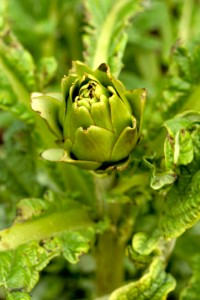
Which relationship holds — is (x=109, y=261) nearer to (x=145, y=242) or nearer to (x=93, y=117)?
(x=145, y=242)

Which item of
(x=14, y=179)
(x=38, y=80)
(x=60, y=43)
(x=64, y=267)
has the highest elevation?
(x=38, y=80)

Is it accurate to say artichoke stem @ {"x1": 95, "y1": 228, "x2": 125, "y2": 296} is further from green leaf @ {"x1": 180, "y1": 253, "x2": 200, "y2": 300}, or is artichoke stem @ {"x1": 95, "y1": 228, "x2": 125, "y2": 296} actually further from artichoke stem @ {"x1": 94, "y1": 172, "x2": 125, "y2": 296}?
green leaf @ {"x1": 180, "y1": 253, "x2": 200, "y2": 300}

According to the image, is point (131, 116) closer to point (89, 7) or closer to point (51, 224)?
point (51, 224)

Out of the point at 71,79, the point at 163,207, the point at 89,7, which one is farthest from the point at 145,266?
the point at 89,7

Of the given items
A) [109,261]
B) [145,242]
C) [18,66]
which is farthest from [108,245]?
[18,66]

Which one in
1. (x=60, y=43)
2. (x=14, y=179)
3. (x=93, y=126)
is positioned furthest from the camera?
(x=60, y=43)

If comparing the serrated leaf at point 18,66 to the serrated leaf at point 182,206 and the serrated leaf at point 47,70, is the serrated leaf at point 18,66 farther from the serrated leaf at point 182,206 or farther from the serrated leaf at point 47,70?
the serrated leaf at point 182,206

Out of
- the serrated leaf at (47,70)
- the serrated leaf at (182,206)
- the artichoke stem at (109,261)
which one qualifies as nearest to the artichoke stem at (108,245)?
the artichoke stem at (109,261)

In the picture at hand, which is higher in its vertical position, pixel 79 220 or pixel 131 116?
pixel 131 116
